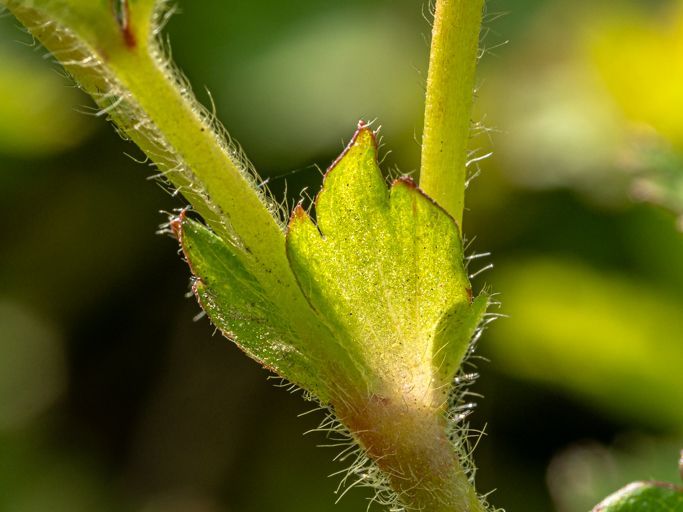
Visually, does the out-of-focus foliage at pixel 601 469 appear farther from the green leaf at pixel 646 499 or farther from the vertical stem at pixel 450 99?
the vertical stem at pixel 450 99

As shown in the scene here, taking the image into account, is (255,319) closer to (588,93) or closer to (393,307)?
(393,307)

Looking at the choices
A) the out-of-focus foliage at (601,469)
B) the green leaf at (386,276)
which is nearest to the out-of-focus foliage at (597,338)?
the out-of-focus foliage at (601,469)

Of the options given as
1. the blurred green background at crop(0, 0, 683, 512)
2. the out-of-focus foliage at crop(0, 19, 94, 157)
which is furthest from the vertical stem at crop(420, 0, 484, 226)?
the out-of-focus foliage at crop(0, 19, 94, 157)

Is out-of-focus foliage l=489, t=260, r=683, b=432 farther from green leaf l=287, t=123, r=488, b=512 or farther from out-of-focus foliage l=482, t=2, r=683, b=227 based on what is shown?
green leaf l=287, t=123, r=488, b=512

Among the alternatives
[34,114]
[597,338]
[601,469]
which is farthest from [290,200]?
[601,469]

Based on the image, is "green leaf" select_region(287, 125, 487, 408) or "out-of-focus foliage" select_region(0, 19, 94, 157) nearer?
"green leaf" select_region(287, 125, 487, 408)
